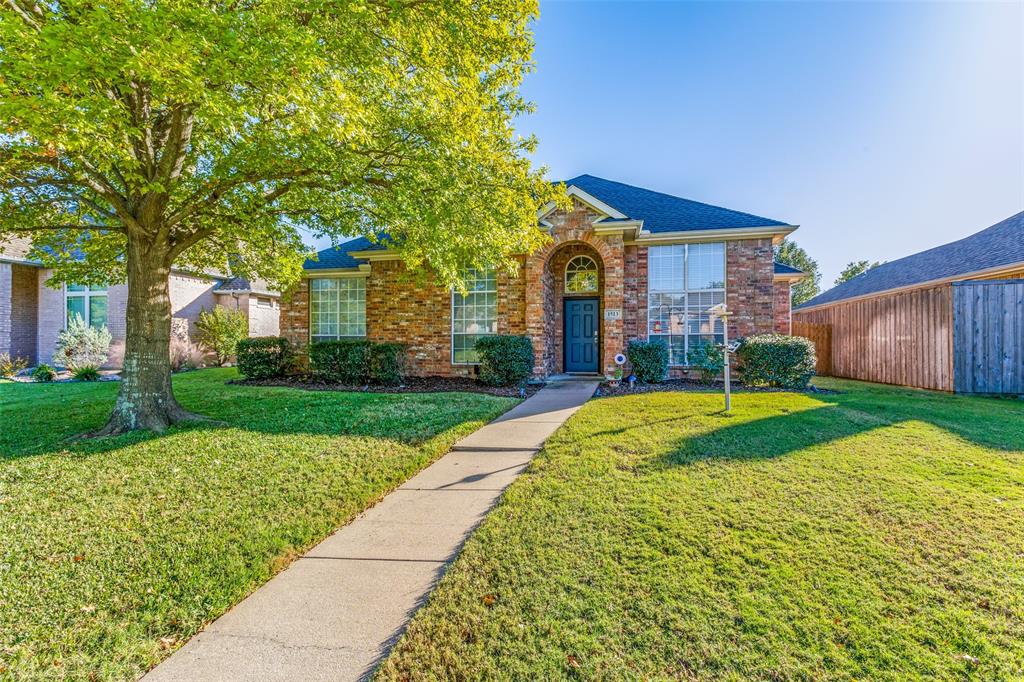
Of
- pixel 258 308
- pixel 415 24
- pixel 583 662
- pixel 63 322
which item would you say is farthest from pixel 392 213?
pixel 63 322

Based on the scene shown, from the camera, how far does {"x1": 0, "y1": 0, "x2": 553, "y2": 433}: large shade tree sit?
422 cm

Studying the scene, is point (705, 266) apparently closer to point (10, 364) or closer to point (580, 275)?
point (580, 275)

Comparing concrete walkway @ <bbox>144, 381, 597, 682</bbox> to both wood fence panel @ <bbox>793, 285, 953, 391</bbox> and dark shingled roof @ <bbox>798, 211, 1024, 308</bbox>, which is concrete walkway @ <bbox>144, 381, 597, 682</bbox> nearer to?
wood fence panel @ <bbox>793, 285, 953, 391</bbox>

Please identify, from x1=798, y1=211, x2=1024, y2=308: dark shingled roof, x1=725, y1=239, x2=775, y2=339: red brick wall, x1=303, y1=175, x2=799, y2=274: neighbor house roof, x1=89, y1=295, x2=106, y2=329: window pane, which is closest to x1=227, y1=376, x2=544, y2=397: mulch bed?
x1=303, y1=175, x2=799, y2=274: neighbor house roof

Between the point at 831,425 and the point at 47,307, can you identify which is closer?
the point at 831,425

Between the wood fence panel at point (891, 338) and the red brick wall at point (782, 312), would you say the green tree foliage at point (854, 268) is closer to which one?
the wood fence panel at point (891, 338)

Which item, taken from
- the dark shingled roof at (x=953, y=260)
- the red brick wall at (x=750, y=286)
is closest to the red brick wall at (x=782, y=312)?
the red brick wall at (x=750, y=286)

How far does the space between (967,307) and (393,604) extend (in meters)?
13.3

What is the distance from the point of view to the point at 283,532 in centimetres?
348

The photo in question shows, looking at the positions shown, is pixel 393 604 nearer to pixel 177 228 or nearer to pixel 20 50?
pixel 20 50

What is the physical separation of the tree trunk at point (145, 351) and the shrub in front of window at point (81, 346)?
11.6 meters

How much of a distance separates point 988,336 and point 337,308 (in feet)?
54.5

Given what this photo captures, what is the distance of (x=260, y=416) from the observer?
7.41 meters

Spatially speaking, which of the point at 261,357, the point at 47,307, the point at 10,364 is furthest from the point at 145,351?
the point at 47,307
